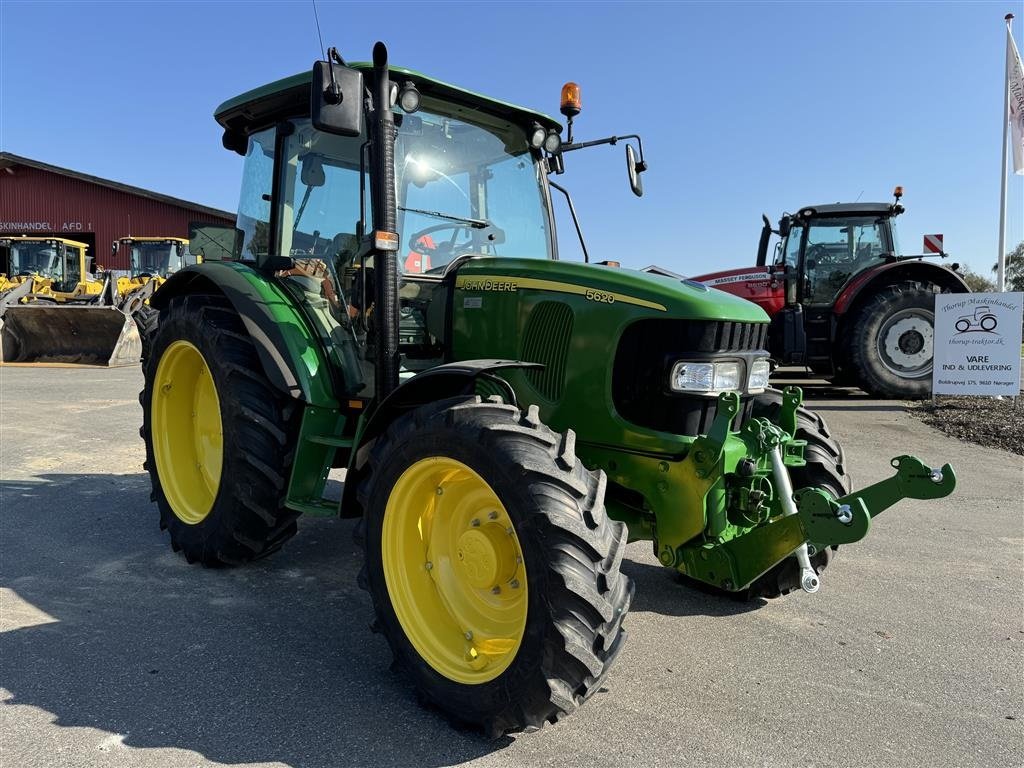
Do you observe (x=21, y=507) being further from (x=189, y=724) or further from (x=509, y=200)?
(x=509, y=200)

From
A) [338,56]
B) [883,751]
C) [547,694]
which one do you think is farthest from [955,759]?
[338,56]

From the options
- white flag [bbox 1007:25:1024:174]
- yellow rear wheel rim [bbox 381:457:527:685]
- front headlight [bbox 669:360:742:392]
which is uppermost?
white flag [bbox 1007:25:1024:174]

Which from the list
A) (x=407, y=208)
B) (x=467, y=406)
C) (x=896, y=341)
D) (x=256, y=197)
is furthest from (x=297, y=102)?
(x=896, y=341)

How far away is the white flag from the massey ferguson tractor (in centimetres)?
298

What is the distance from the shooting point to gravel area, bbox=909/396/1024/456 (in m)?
7.79

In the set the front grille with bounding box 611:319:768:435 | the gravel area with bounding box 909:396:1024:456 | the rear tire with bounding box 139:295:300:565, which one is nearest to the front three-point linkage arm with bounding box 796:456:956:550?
the front grille with bounding box 611:319:768:435

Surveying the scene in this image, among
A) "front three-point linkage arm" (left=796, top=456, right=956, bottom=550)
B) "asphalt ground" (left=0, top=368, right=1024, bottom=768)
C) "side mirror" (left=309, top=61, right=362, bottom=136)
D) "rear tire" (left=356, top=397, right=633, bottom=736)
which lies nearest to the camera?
"rear tire" (left=356, top=397, right=633, bottom=736)

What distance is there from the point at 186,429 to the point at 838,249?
964cm

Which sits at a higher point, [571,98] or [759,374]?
[571,98]

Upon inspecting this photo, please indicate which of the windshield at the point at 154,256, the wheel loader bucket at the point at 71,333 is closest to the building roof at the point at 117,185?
the windshield at the point at 154,256

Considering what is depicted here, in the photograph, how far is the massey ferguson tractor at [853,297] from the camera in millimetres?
9898

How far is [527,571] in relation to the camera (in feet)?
7.29

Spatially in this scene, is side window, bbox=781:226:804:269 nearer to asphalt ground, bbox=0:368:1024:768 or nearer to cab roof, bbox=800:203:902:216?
cab roof, bbox=800:203:902:216

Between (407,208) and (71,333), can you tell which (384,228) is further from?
(71,333)
